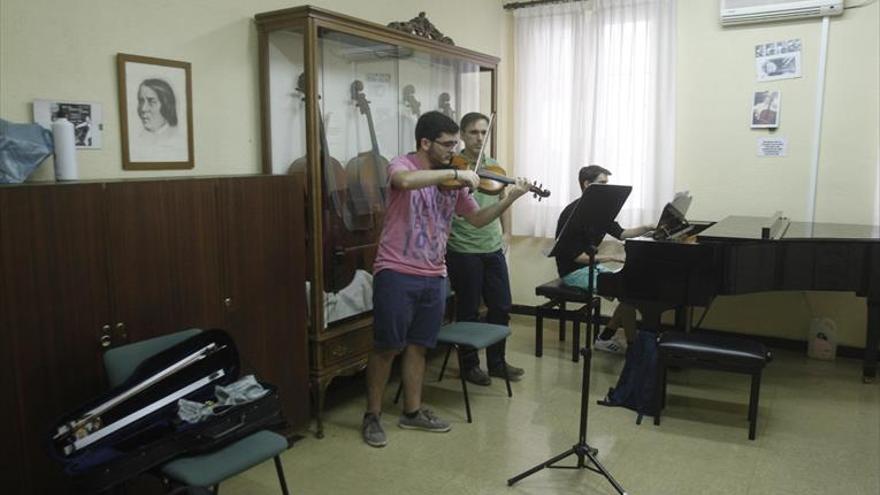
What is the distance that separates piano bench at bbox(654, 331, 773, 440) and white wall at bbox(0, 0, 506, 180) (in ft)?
6.91

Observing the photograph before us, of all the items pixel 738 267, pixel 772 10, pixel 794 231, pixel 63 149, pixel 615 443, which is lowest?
pixel 615 443

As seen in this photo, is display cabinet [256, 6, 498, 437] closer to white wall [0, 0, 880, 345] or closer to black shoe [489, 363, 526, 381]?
white wall [0, 0, 880, 345]

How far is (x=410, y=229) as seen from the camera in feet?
9.49

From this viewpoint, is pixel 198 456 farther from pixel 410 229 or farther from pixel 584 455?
pixel 584 455

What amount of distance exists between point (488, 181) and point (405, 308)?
33.4 inches

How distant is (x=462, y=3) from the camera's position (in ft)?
15.0

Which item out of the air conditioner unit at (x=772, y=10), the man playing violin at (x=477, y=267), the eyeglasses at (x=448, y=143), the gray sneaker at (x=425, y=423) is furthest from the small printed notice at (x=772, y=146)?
the gray sneaker at (x=425, y=423)

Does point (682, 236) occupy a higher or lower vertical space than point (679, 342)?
higher

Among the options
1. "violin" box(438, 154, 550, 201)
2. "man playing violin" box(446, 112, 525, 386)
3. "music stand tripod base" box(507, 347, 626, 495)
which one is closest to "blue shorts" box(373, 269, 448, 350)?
"violin" box(438, 154, 550, 201)

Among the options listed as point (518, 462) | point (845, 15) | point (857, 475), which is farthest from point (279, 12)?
point (845, 15)

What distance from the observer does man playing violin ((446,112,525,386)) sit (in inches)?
137

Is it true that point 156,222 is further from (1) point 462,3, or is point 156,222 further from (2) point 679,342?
(1) point 462,3

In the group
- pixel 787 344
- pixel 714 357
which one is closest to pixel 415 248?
pixel 714 357

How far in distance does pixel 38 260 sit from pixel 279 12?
58.2 inches
